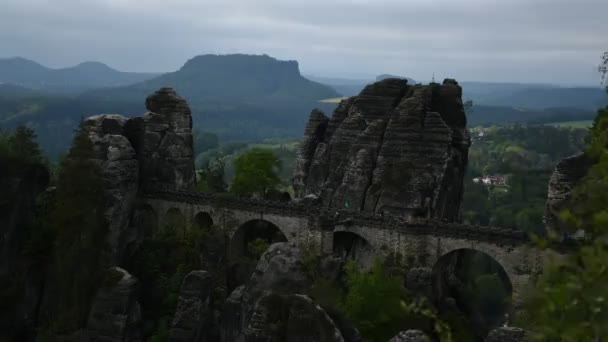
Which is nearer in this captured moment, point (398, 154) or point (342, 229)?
point (342, 229)

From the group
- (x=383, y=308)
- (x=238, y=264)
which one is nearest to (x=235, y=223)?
(x=238, y=264)

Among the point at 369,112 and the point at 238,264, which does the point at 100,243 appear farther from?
the point at 369,112

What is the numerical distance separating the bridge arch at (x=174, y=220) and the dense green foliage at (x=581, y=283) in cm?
3874

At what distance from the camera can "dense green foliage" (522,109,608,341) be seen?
671 cm

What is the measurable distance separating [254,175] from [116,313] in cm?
2957

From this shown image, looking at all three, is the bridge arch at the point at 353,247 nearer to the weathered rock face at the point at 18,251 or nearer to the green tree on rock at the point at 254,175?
the green tree on rock at the point at 254,175

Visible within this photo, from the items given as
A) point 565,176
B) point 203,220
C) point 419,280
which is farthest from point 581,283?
point 203,220

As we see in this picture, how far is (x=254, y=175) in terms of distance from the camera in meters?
57.9

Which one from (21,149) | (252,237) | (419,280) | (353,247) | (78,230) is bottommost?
(252,237)

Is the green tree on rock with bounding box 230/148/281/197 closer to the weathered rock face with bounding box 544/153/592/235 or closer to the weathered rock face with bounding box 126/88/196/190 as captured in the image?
the weathered rock face with bounding box 126/88/196/190

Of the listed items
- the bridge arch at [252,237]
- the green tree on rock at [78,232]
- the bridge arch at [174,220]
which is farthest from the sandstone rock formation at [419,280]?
the green tree on rock at [78,232]

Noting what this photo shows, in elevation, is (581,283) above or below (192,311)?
above

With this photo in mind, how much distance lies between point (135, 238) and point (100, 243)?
6454 mm

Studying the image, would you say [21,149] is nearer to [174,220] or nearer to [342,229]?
[174,220]
